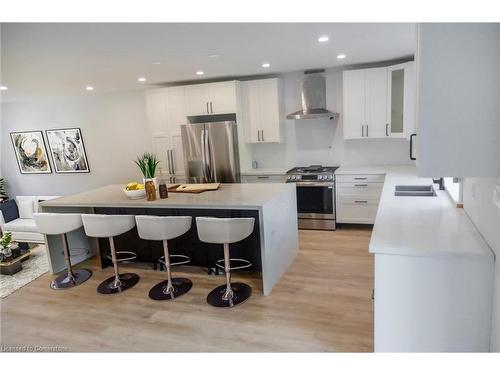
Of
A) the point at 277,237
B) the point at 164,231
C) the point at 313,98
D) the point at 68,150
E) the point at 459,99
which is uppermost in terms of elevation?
the point at 313,98

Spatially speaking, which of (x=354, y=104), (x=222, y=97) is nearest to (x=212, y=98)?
(x=222, y=97)

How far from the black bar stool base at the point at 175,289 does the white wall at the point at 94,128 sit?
366 centimetres

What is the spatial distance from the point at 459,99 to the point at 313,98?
3.83 metres

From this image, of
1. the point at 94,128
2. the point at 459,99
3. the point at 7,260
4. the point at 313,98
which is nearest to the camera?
the point at 459,99

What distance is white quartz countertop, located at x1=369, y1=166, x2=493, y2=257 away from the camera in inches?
78.3

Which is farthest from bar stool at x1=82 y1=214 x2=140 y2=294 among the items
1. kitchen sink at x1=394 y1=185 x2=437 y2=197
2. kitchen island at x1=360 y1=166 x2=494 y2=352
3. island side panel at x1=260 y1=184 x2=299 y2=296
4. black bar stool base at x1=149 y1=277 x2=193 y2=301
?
kitchen sink at x1=394 y1=185 x2=437 y2=197

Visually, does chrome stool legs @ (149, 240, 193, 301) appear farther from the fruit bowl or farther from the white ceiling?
the white ceiling

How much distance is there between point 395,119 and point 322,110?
107cm

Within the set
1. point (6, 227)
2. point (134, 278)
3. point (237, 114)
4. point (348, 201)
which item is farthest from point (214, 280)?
point (6, 227)

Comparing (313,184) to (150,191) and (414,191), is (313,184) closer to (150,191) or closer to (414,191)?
(414,191)

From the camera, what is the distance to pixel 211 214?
152 inches

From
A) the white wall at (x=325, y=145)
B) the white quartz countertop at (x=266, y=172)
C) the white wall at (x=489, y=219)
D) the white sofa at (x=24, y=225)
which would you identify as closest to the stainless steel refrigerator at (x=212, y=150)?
the white quartz countertop at (x=266, y=172)

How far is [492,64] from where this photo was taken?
162cm

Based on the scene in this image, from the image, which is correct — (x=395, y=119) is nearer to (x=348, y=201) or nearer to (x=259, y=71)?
(x=348, y=201)
